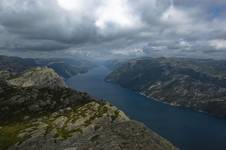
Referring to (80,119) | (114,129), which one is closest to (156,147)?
(114,129)

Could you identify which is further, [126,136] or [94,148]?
[126,136]

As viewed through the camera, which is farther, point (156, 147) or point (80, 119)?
point (80, 119)

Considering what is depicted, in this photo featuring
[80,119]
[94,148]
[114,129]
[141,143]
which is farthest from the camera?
[80,119]

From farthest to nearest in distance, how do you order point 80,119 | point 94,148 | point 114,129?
point 80,119 → point 114,129 → point 94,148

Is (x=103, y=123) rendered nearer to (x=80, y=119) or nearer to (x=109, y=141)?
(x=80, y=119)

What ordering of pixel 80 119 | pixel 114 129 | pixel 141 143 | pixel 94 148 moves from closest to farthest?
pixel 94 148, pixel 141 143, pixel 114 129, pixel 80 119

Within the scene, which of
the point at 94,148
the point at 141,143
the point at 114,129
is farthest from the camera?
the point at 114,129

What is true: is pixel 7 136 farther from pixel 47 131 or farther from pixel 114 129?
pixel 114 129

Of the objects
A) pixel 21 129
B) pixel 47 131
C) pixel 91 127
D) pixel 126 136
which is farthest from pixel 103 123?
pixel 21 129
